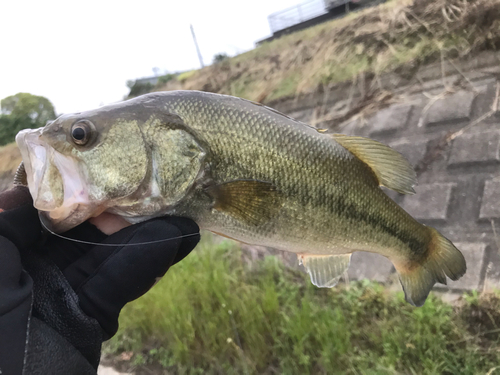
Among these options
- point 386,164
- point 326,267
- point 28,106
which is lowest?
point 326,267

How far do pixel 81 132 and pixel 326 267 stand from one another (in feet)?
4.83

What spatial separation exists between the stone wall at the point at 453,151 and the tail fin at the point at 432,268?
83 centimetres

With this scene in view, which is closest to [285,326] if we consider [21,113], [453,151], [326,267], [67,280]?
[326,267]

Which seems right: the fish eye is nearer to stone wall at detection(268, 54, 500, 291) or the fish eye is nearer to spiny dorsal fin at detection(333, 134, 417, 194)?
spiny dorsal fin at detection(333, 134, 417, 194)

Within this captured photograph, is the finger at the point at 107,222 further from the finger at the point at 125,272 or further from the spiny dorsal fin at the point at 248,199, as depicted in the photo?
the spiny dorsal fin at the point at 248,199

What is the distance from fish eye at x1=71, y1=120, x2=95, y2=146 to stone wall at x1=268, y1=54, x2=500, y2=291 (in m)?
2.64

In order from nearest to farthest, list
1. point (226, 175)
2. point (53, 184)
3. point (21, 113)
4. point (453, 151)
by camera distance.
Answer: point (53, 184) → point (226, 175) → point (453, 151) → point (21, 113)

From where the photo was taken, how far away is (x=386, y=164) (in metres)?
1.95

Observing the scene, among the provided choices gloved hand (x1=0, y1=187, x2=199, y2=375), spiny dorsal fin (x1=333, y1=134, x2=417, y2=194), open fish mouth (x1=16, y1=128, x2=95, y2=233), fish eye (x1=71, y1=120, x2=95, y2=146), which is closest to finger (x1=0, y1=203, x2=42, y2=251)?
gloved hand (x1=0, y1=187, x2=199, y2=375)

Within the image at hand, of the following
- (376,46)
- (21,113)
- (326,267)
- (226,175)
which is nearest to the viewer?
(226,175)

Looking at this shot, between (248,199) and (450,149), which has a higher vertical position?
(248,199)

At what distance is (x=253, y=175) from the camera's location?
1.66 metres

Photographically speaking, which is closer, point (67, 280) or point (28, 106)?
point (67, 280)

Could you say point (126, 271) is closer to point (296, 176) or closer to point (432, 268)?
point (296, 176)
